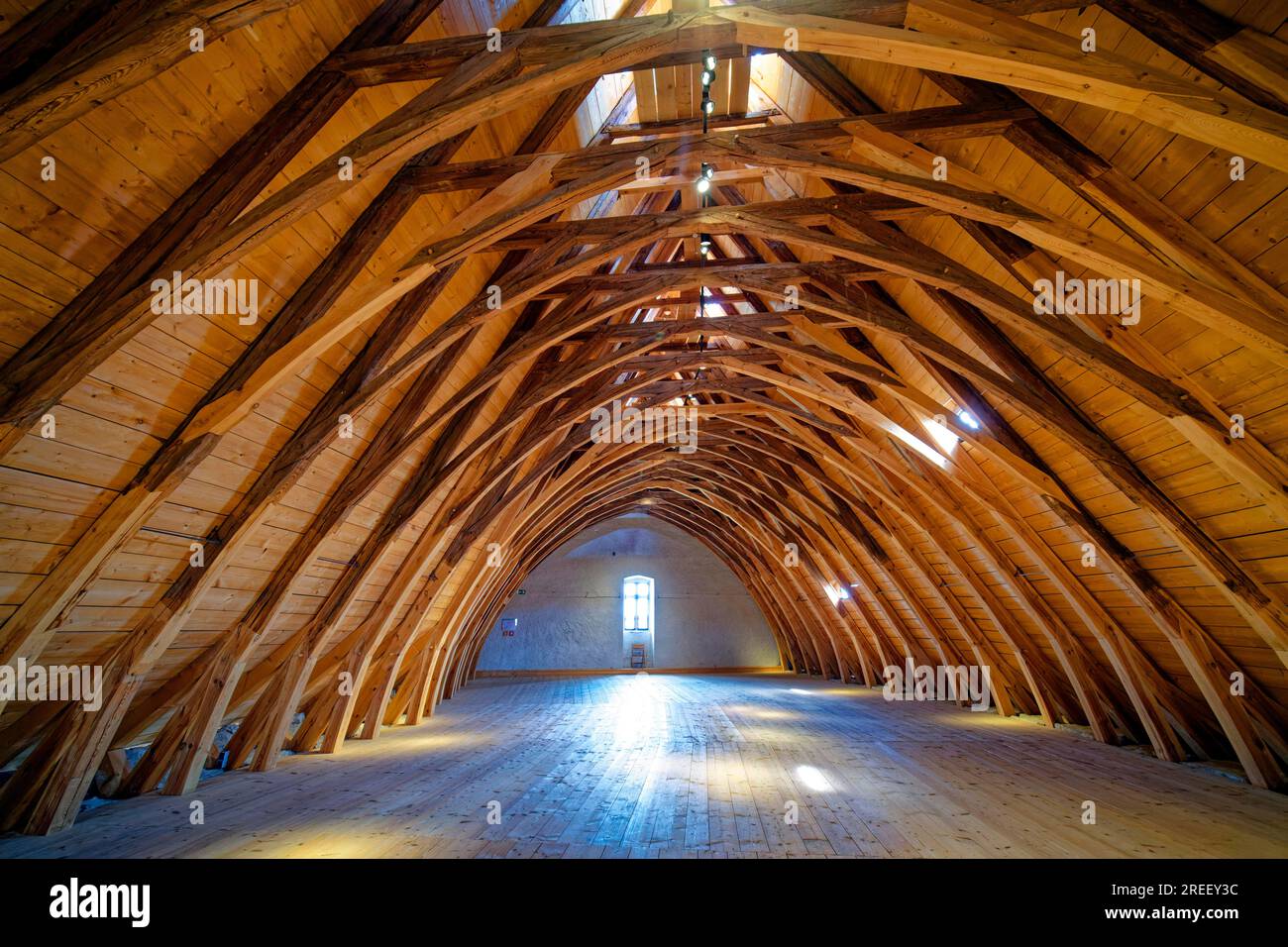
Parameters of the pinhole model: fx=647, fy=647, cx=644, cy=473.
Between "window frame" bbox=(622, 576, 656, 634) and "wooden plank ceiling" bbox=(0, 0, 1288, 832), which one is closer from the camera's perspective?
"wooden plank ceiling" bbox=(0, 0, 1288, 832)

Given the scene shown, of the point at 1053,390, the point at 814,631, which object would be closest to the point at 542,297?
the point at 1053,390

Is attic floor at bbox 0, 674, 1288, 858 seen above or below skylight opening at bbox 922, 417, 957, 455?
below

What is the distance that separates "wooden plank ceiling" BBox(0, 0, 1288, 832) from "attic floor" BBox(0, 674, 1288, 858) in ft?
2.27

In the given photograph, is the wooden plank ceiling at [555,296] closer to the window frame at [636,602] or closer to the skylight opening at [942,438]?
the skylight opening at [942,438]

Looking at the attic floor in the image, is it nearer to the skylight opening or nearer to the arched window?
the skylight opening

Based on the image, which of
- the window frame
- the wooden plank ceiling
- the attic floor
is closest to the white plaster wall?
the window frame

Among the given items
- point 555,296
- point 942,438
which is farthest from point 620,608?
point 555,296

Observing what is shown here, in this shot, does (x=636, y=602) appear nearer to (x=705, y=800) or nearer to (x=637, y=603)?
(x=637, y=603)

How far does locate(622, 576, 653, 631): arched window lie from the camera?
21.6m

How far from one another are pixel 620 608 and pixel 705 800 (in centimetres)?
1670

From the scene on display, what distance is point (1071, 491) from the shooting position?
6020mm

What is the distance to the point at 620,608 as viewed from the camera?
21484 mm

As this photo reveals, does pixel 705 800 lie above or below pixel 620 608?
above

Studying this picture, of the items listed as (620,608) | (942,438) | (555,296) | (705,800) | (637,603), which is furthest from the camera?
(637,603)
